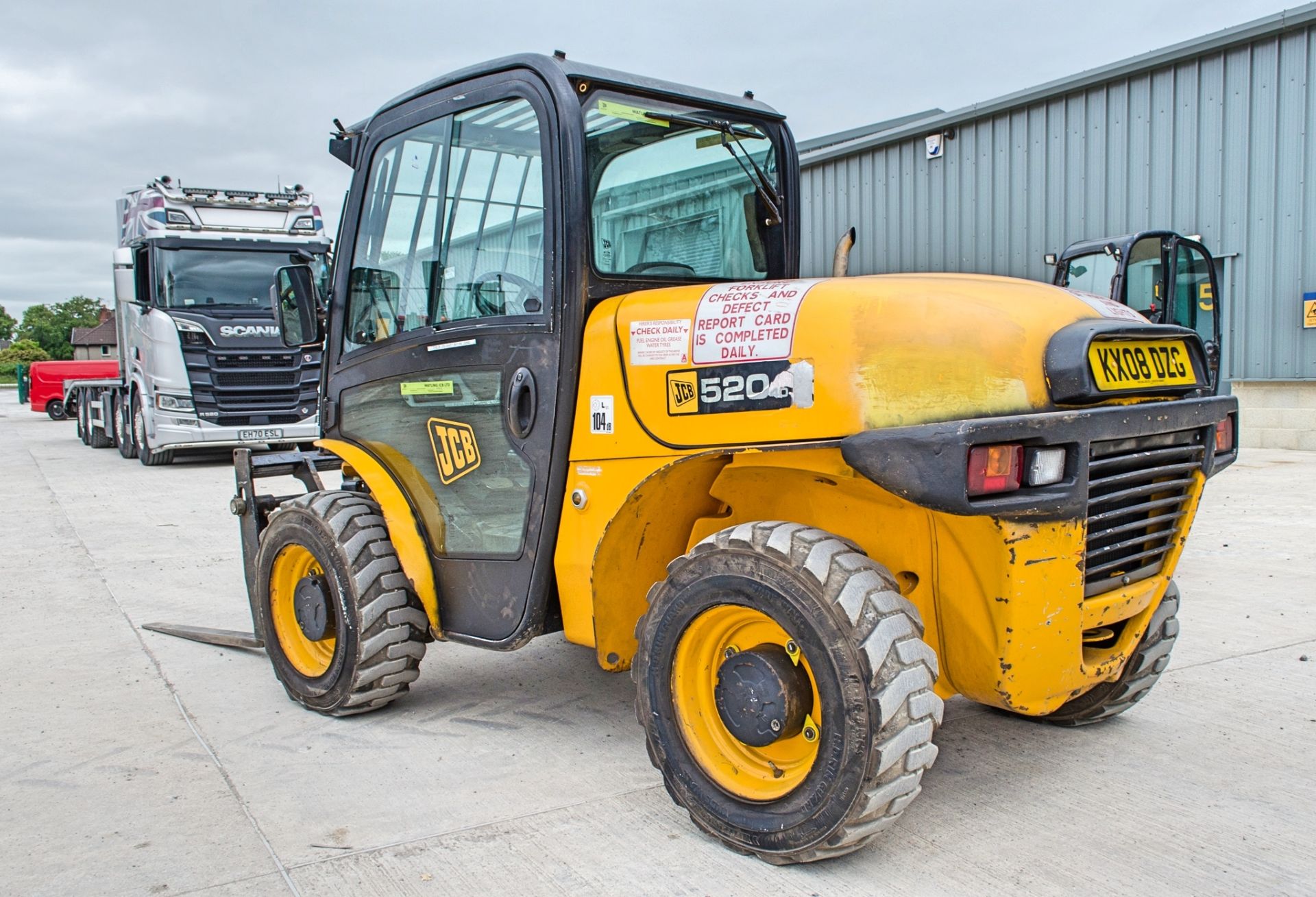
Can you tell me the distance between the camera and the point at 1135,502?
10.6ft

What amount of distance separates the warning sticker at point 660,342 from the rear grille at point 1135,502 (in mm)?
1161

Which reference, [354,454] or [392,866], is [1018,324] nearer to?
[392,866]

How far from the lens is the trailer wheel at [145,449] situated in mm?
16031

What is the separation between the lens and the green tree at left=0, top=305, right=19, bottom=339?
111438mm

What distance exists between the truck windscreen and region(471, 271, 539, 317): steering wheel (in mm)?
11809

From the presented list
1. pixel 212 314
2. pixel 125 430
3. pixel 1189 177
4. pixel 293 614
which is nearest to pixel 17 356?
pixel 125 430

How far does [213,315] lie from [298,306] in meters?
11.0

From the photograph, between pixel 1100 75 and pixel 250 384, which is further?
pixel 250 384

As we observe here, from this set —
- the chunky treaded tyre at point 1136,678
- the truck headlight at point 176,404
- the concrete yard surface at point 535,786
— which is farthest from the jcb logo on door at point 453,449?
the truck headlight at point 176,404

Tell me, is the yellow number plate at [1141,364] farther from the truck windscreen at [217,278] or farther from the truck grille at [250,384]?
the truck windscreen at [217,278]

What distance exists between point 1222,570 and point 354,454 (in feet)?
17.3

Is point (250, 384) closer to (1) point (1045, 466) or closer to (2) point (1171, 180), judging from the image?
(2) point (1171, 180)

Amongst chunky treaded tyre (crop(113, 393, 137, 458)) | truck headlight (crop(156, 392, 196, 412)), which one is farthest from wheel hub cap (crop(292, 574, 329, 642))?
chunky treaded tyre (crop(113, 393, 137, 458))

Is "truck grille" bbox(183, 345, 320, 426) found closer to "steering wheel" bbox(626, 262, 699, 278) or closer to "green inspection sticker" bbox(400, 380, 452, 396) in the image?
"green inspection sticker" bbox(400, 380, 452, 396)
